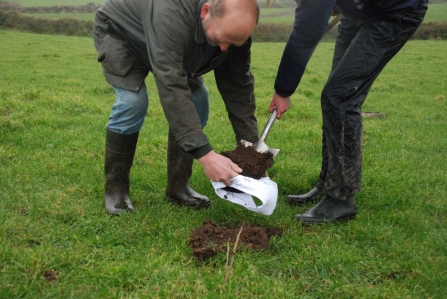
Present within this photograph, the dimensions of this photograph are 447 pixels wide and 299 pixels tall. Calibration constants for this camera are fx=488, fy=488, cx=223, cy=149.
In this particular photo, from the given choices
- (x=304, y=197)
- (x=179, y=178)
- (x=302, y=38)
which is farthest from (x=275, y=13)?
(x=302, y=38)

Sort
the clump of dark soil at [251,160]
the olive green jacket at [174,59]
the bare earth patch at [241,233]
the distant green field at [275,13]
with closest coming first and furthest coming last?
the olive green jacket at [174,59] → the bare earth patch at [241,233] → the clump of dark soil at [251,160] → the distant green field at [275,13]

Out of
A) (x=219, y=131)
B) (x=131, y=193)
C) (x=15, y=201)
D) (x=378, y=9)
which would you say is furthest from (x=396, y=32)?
(x=219, y=131)

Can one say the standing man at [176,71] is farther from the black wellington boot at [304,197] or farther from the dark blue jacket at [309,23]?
the black wellington boot at [304,197]

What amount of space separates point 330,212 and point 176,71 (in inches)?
69.8

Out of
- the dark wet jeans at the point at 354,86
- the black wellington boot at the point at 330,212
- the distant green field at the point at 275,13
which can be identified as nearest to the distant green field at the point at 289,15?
the distant green field at the point at 275,13

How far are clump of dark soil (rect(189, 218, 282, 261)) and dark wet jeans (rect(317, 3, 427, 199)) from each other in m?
Answer: 0.83

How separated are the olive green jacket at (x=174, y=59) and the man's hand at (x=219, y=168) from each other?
0.06 meters

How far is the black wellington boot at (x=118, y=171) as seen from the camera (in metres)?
4.10

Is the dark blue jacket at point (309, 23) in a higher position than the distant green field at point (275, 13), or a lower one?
higher

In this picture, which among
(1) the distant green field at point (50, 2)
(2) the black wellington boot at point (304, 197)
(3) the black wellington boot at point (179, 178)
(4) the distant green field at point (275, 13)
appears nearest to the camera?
(3) the black wellington boot at point (179, 178)

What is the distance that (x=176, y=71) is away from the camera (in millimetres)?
3246

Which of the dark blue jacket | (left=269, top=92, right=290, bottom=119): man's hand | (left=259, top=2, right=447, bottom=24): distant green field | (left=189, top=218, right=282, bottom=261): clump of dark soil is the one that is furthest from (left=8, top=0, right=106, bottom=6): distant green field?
(left=189, top=218, right=282, bottom=261): clump of dark soil

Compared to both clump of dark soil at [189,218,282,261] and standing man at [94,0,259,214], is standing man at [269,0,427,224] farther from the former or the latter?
clump of dark soil at [189,218,282,261]

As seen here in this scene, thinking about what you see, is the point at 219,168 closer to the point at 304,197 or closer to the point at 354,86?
the point at 354,86
